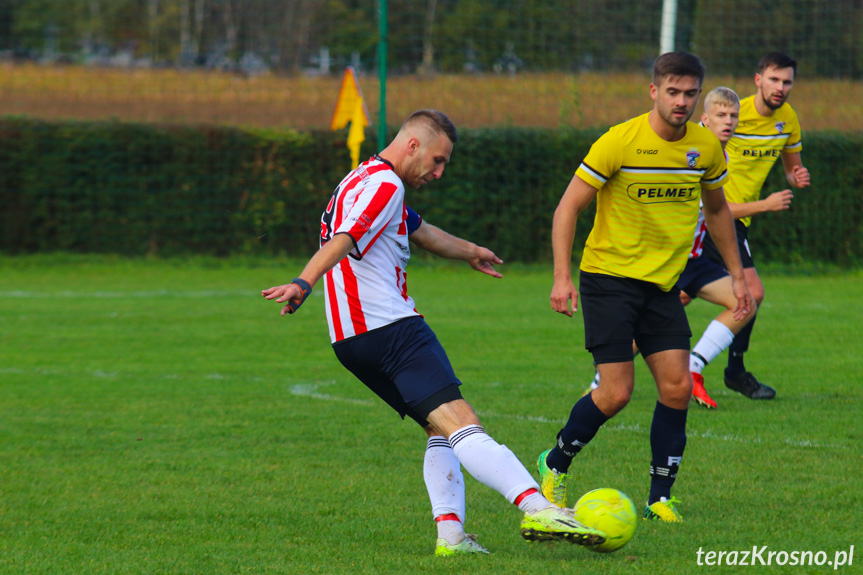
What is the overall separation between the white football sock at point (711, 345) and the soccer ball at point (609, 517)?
141 inches

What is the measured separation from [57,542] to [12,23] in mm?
23715

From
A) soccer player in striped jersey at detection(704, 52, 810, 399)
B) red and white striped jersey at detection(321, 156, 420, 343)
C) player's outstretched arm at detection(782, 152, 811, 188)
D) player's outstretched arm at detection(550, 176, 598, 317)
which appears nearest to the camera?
red and white striped jersey at detection(321, 156, 420, 343)

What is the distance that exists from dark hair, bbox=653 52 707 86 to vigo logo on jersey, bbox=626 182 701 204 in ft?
1.54

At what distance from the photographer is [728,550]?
395 centimetres

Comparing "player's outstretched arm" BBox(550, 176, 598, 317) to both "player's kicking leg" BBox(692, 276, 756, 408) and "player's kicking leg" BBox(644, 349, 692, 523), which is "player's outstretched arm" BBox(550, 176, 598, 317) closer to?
"player's kicking leg" BBox(644, 349, 692, 523)

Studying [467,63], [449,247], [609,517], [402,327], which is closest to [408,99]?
[467,63]

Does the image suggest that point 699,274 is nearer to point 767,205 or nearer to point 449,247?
point 767,205

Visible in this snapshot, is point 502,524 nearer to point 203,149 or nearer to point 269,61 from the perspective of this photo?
point 203,149

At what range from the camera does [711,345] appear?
743 cm

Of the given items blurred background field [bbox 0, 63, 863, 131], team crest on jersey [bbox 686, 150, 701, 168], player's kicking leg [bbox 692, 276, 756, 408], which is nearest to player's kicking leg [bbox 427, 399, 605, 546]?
team crest on jersey [bbox 686, 150, 701, 168]

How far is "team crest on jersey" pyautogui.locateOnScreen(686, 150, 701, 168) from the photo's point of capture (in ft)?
15.1

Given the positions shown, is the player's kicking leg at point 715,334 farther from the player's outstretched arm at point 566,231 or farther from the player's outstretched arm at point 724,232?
the player's outstretched arm at point 566,231

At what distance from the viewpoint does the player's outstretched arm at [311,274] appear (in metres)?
3.69

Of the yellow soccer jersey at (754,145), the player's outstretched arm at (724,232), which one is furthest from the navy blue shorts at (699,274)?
the player's outstretched arm at (724,232)
